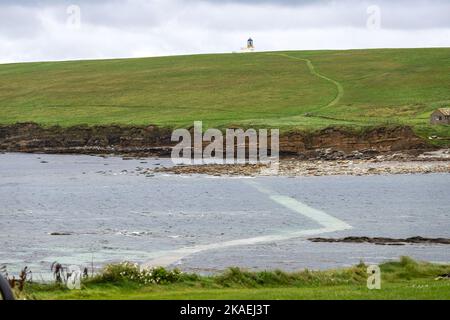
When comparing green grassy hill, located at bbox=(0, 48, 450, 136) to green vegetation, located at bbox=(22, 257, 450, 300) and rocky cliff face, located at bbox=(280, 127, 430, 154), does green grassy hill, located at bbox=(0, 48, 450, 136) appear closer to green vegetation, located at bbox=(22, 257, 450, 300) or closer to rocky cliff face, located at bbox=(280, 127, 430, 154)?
rocky cliff face, located at bbox=(280, 127, 430, 154)

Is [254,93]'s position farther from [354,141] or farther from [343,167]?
[343,167]

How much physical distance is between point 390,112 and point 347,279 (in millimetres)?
107162

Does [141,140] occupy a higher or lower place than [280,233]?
higher

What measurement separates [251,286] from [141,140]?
105m

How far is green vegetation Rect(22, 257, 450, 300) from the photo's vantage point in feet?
79.2

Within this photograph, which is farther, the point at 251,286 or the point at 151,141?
the point at 151,141

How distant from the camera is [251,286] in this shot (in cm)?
2916

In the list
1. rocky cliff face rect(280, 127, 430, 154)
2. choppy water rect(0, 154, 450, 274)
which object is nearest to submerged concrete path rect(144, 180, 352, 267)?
choppy water rect(0, 154, 450, 274)

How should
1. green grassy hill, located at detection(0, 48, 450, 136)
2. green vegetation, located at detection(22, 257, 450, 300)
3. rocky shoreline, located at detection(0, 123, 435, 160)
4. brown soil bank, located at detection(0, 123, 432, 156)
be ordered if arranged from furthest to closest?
green grassy hill, located at detection(0, 48, 450, 136) < brown soil bank, located at detection(0, 123, 432, 156) < rocky shoreline, located at detection(0, 123, 435, 160) < green vegetation, located at detection(22, 257, 450, 300)

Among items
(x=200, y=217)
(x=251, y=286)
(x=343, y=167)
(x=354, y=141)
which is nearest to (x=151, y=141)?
(x=354, y=141)

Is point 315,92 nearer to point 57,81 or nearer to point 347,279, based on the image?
point 57,81

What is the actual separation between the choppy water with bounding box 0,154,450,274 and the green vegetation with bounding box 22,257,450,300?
1054cm

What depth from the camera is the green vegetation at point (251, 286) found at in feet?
79.2
